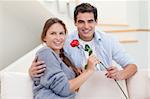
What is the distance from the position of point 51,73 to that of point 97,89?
0.33 m

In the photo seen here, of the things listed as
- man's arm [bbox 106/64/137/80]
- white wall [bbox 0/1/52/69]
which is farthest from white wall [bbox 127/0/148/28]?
man's arm [bbox 106/64/137/80]

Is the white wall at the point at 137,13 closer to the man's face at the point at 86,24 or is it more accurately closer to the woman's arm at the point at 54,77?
the man's face at the point at 86,24

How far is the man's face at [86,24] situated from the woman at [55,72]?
29cm

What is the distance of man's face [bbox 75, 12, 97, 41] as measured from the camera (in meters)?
1.53

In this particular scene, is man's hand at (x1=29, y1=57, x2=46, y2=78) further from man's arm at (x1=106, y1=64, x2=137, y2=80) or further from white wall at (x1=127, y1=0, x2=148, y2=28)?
white wall at (x1=127, y1=0, x2=148, y2=28)

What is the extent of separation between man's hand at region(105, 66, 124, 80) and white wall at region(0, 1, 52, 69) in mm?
1871

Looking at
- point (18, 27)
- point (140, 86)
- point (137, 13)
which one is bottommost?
point (140, 86)

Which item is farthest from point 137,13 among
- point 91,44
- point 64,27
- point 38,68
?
point 38,68

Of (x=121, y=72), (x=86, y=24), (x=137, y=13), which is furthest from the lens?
(x=137, y=13)

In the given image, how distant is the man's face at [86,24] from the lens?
153 centimetres

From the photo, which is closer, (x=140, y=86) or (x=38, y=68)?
(x=38, y=68)

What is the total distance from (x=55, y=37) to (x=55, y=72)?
179 mm

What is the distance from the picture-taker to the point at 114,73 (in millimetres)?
1336

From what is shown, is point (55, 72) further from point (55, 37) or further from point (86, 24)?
point (86, 24)
